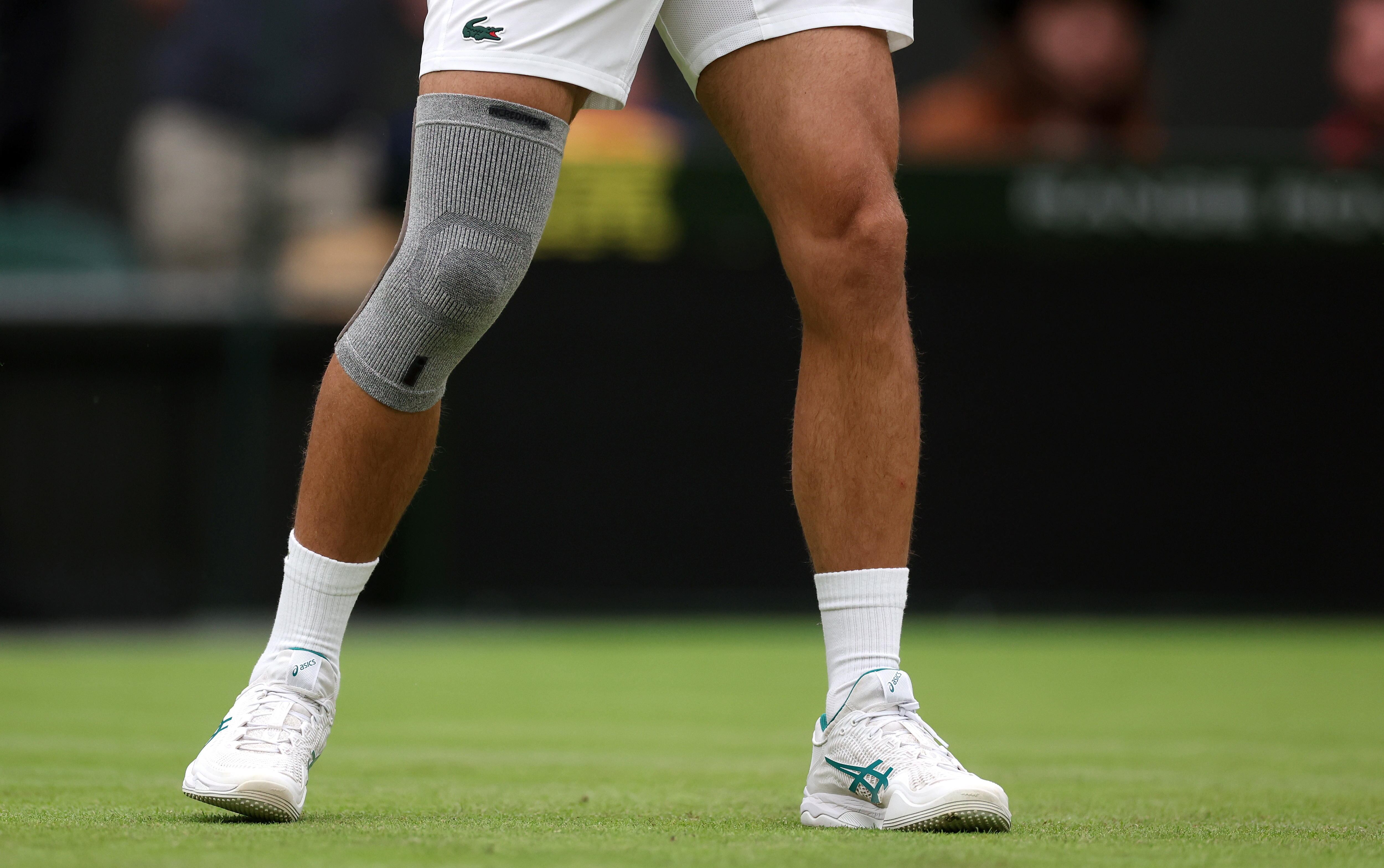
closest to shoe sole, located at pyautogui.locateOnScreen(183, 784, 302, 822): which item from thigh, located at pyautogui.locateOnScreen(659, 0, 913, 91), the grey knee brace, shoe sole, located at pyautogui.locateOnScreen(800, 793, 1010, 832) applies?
the grey knee brace

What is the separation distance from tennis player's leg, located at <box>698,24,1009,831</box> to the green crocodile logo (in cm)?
26

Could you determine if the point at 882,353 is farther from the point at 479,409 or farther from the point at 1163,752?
the point at 479,409

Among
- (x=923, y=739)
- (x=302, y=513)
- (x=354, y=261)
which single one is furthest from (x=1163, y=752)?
(x=354, y=261)

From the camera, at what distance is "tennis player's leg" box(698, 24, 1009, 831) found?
207cm

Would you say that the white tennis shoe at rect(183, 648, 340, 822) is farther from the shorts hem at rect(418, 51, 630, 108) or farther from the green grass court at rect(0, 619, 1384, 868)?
the shorts hem at rect(418, 51, 630, 108)

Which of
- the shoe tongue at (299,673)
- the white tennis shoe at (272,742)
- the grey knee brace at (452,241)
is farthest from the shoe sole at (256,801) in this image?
A: the grey knee brace at (452,241)

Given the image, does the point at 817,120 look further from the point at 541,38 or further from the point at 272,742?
the point at 272,742

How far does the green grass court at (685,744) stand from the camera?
5.88 feet

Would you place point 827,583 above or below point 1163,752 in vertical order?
above

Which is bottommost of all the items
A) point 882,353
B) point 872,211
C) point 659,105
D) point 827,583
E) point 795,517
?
point 795,517

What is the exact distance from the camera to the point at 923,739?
2021 millimetres

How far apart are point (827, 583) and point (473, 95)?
0.67m

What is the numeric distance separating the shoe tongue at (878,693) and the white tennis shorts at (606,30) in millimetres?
701

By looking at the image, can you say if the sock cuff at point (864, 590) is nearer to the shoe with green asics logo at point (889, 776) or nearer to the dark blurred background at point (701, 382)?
the shoe with green asics logo at point (889, 776)
